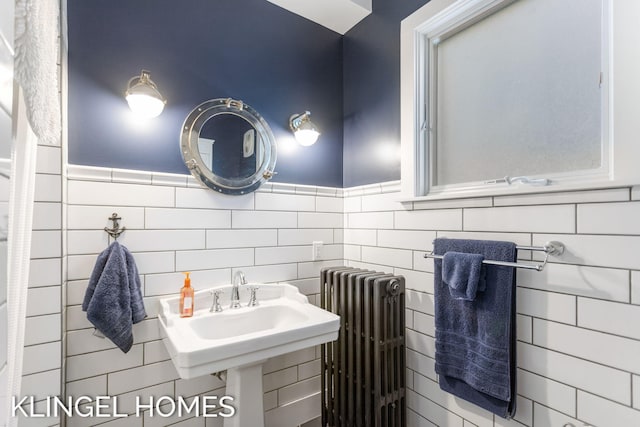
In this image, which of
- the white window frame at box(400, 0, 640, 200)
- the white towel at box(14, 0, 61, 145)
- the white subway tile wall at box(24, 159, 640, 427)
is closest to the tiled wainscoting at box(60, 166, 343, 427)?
the white subway tile wall at box(24, 159, 640, 427)

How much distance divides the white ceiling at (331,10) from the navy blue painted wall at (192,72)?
45mm

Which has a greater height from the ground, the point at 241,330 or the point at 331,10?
the point at 331,10

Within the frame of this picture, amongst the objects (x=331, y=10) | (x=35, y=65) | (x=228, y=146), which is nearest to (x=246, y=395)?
(x=228, y=146)

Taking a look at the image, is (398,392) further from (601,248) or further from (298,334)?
(601,248)

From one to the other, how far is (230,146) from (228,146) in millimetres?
11

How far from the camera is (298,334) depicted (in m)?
1.18

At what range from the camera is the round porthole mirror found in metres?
1.45

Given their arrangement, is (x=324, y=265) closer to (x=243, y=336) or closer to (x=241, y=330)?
(x=241, y=330)

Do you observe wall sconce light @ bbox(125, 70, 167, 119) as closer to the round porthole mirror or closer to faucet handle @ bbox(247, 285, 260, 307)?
the round porthole mirror

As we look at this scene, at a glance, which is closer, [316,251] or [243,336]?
[243,336]

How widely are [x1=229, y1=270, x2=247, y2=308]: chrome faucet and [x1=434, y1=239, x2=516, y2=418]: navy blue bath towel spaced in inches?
36.3

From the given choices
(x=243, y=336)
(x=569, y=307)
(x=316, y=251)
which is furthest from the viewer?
(x=316, y=251)

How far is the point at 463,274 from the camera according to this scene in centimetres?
113

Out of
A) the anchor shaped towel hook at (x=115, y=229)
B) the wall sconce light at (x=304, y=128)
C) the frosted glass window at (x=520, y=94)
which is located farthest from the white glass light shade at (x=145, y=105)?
the frosted glass window at (x=520, y=94)
